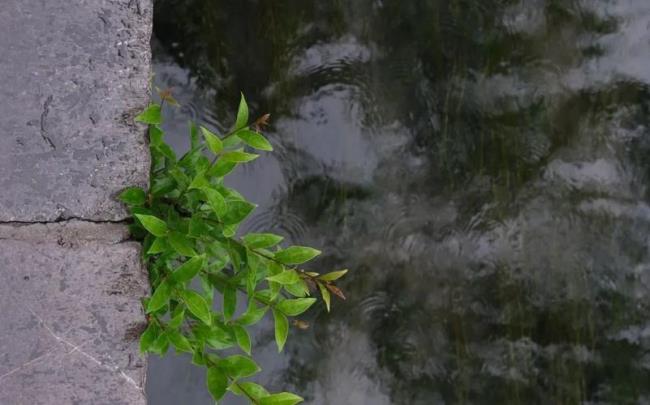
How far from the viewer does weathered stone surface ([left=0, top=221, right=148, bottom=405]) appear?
72.6 inches

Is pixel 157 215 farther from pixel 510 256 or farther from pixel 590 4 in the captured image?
pixel 590 4

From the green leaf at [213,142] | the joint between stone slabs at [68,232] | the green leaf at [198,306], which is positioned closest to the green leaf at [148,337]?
the green leaf at [198,306]

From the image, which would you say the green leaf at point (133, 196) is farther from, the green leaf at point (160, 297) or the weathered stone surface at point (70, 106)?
the green leaf at point (160, 297)

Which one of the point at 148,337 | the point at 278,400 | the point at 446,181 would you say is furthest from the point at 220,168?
the point at 446,181

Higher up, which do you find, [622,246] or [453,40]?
[453,40]

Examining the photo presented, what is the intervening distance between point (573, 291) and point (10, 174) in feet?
6.75

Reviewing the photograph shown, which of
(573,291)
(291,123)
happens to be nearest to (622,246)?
(573,291)

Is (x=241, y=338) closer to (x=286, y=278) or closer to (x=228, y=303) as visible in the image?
(x=228, y=303)

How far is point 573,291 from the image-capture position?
3053mm

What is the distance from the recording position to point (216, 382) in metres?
1.87

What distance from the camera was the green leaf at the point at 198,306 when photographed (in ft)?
5.94

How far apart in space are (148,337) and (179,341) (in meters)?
0.07

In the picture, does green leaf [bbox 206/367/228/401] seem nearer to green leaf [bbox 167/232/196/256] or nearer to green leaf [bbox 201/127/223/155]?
green leaf [bbox 167/232/196/256]

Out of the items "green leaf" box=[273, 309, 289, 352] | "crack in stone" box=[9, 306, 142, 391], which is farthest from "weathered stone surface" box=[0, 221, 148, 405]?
"green leaf" box=[273, 309, 289, 352]
